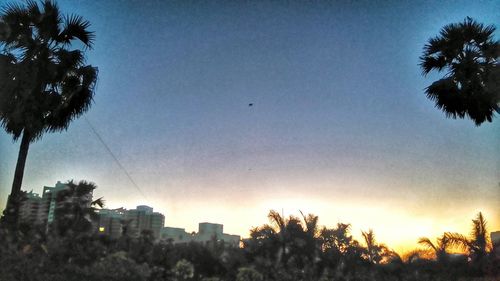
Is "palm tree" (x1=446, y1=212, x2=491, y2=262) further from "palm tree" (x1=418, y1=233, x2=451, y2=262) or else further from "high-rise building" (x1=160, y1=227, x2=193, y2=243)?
"high-rise building" (x1=160, y1=227, x2=193, y2=243)

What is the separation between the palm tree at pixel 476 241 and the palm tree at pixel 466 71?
29.8 ft

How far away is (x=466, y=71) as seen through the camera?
14547 millimetres

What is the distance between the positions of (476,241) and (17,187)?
75.1 ft

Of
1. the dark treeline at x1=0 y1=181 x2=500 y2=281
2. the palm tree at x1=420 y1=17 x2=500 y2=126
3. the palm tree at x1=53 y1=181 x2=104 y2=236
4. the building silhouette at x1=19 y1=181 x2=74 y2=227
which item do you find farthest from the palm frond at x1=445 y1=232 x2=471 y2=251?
the palm tree at x1=53 y1=181 x2=104 y2=236

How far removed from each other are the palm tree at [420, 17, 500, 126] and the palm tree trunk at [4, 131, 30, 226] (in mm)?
14753

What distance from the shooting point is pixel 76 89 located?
47.4ft

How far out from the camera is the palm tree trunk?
9.95m

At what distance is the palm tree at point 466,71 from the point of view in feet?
45.6

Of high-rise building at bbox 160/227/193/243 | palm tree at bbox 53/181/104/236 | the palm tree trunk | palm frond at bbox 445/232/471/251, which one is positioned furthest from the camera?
palm tree at bbox 53/181/104/236

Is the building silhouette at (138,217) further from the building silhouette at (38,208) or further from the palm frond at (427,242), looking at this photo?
the palm frond at (427,242)

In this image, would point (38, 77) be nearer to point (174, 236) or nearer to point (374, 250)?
point (174, 236)

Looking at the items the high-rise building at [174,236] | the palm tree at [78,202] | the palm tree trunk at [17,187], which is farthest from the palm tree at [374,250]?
the palm tree trunk at [17,187]

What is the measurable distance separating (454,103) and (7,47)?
16.8 meters

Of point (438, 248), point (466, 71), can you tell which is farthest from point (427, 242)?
point (466, 71)
